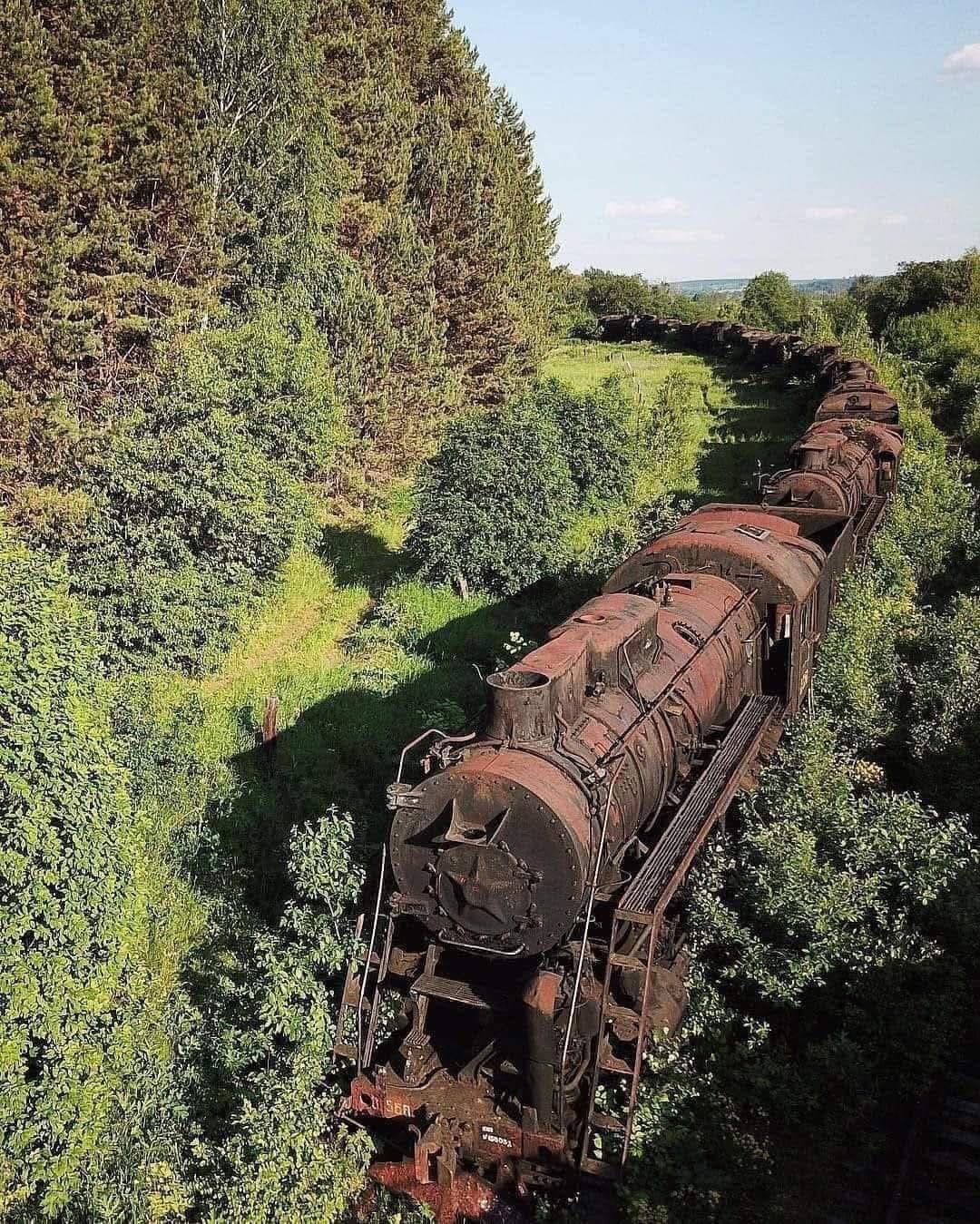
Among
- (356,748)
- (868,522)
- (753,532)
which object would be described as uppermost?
(753,532)

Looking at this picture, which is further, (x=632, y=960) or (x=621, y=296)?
(x=621, y=296)

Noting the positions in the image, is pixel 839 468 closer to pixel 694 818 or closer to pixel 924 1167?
pixel 694 818

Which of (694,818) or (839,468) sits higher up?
(839,468)

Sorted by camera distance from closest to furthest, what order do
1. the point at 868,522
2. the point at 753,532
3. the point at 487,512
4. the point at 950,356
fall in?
the point at 753,532 → the point at 868,522 → the point at 487,512 → the point at 950,356

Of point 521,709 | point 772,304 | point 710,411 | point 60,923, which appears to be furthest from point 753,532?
point 772,304

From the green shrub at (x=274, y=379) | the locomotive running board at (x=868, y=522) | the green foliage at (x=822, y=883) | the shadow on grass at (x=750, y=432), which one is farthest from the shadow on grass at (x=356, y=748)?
the shadow on grass at (x=750, y=432)

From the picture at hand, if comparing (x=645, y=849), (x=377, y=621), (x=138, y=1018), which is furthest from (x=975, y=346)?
(x=138, y=1018)

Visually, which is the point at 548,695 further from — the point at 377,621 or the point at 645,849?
the point at 377,621
